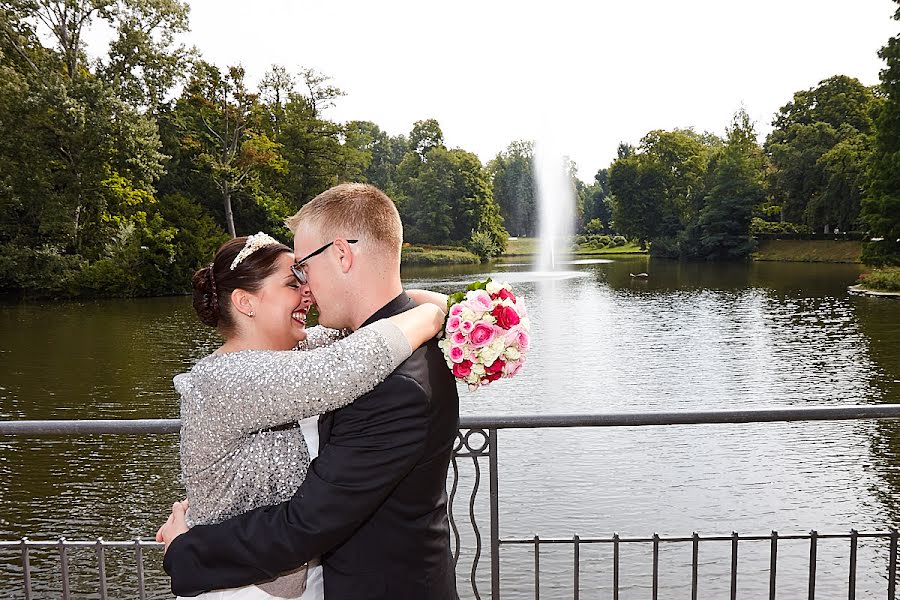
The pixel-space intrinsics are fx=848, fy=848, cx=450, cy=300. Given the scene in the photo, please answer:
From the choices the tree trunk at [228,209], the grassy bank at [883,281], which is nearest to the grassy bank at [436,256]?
the tree trunk at [228,209]

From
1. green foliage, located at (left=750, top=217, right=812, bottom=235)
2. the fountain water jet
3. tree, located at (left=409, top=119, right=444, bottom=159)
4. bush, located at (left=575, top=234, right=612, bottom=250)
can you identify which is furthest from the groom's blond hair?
bush, located at (left=575, top=234, right=612, bottom=250)

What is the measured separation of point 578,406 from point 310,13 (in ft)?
237

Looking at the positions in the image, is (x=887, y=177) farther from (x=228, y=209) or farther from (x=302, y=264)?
(x=302, y=264)

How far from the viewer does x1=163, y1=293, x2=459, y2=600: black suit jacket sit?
1772mm

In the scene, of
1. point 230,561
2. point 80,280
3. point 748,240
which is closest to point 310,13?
point 748,240

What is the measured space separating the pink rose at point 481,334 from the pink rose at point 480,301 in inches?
1.8

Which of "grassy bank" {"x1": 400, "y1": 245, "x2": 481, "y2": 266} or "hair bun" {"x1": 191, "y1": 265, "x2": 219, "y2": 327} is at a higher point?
"hair bun" {"x1": 191, "y1": 265, "x2": 219, "y2": 327}

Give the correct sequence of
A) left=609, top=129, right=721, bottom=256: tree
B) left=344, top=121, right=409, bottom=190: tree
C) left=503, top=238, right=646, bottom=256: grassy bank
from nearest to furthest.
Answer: left=609, top=129, right=721, bottom=256: tree, left=503, top=238, right=646, bottom=256: grassy bank, left=344, top=121, right=409, bottom=190: tree

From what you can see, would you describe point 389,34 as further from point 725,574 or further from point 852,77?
point 725,574

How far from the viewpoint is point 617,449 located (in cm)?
1473

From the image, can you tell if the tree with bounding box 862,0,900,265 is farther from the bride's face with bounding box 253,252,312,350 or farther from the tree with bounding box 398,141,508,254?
the tree with bounding box 398,141,508,254

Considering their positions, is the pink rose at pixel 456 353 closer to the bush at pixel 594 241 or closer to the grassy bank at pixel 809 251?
the grassy bank at pixel 809 251

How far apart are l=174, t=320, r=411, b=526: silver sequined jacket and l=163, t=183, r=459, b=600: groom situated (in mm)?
73

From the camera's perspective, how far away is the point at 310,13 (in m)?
80.9
